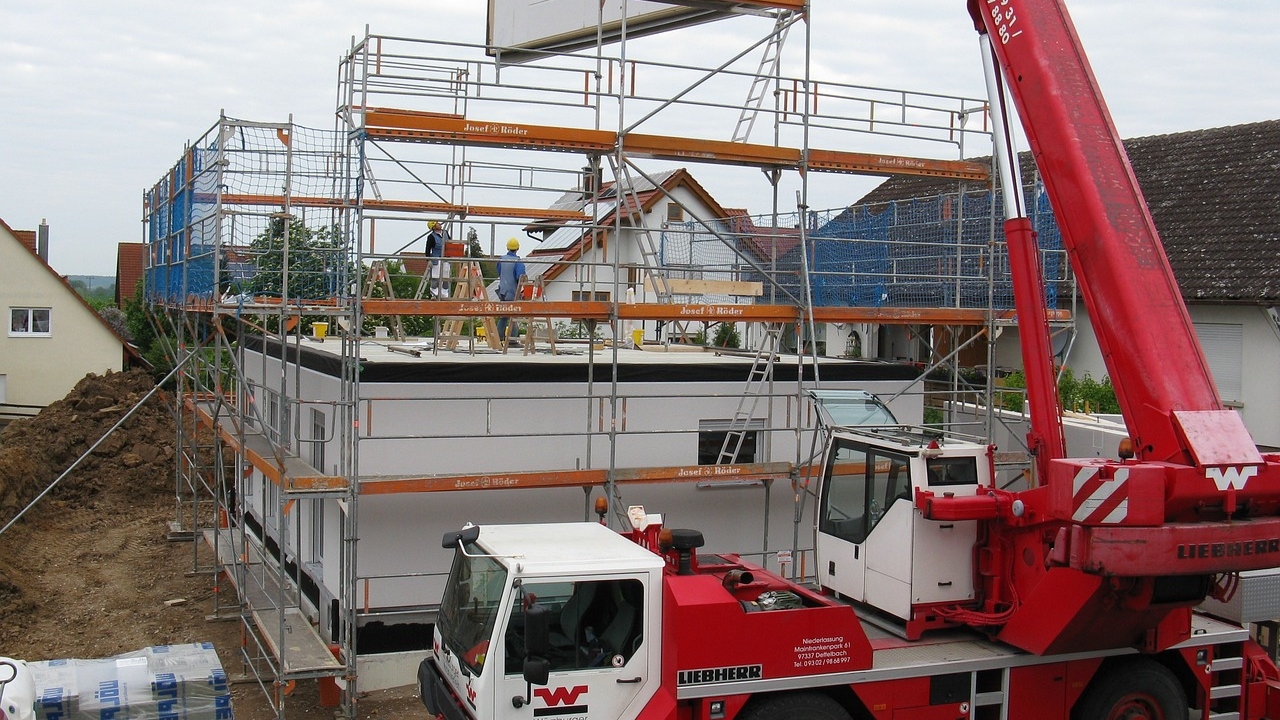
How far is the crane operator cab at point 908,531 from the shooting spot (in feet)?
30.8

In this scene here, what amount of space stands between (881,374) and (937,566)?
5.90m

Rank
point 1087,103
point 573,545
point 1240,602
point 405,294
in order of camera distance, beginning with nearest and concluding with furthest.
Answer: point 573,545, point 1087,103, point 1240,602, point 405,294

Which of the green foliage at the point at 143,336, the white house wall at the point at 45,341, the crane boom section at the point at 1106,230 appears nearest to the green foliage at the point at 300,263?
the crane boom section at the point at 1106,230

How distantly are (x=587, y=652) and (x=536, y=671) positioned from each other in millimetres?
617

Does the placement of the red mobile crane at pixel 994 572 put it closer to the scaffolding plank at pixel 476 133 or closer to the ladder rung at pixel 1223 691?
the ladder rung at pixel 1223 691

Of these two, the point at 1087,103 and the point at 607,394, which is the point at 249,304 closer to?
the point at 607,394

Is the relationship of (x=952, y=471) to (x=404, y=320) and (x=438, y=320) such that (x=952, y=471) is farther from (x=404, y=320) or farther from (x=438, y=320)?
(x=404, y=320)

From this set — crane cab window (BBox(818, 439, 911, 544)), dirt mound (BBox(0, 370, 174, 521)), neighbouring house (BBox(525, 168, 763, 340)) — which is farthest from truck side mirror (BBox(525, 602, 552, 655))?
dirt mound (BBox(0, 370, 174, 521))

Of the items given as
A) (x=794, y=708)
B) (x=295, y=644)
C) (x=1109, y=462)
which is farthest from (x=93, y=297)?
(x=1109, y=462)

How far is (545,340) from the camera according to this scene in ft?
61.2

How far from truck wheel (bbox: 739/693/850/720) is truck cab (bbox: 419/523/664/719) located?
84cm

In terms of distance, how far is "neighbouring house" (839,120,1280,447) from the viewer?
61.5 ft

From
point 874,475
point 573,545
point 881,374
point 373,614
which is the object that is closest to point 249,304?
point 373,614

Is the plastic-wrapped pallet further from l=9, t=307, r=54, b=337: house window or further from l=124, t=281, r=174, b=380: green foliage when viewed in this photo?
l=9, t=307, r=54, b=337: house window
